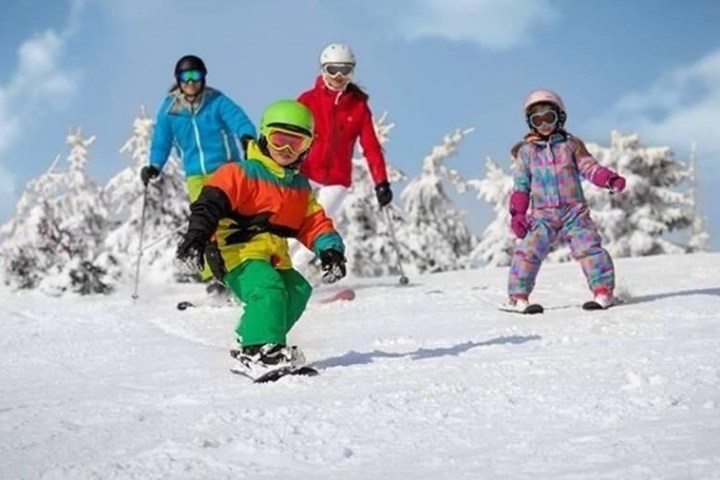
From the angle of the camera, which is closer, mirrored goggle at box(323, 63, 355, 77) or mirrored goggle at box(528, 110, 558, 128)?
mirrored goggle at box(528, 110, 558, 128)

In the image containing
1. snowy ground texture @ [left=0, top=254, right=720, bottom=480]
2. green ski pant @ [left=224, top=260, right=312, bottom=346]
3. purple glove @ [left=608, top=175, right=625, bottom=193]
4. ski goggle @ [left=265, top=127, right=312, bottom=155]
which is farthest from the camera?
purple glove @ [left=608, top=175, right=625, bottom=193]

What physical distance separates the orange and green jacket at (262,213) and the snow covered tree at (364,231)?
816 inches

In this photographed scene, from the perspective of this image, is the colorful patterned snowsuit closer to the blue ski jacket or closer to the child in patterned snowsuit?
the child in patterned snowsuit

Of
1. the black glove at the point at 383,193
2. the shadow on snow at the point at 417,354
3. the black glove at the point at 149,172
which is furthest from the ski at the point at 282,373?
the black glove at the point at 149,172

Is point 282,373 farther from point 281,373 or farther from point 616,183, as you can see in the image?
point 616,183

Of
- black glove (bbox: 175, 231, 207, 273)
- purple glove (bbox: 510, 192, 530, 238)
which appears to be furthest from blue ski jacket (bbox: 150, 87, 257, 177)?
black glove (bbox: 175, 231, 207, 273)

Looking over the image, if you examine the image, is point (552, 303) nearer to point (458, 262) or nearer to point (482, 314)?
point (482, 314)

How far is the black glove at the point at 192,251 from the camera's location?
401cm

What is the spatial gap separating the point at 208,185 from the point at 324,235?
717 millimetres

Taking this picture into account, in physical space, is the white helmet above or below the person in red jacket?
above

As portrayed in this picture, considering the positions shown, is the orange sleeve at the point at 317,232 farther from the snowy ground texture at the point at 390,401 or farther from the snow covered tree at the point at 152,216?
the snow covered tree at the point at 152,216

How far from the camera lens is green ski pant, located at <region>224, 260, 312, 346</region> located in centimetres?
416

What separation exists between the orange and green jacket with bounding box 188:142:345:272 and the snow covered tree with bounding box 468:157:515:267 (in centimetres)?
2299

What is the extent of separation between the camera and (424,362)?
4203 mm
